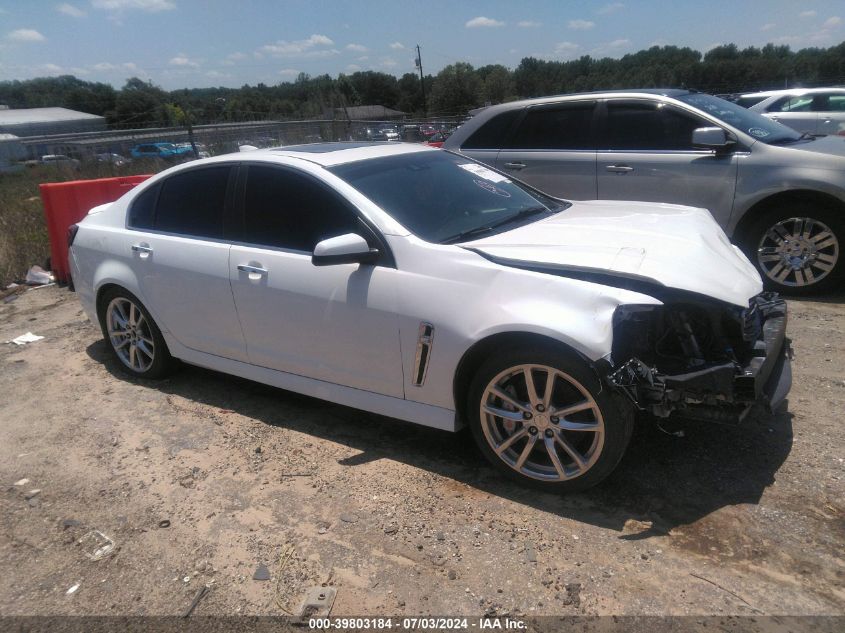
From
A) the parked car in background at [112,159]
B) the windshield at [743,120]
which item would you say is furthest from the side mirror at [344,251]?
the parked car in background at [112,159]

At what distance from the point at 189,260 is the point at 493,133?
3.89 metres

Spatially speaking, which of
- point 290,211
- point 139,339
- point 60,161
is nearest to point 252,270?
point 290,211

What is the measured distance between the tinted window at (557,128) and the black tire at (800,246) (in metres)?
1.77

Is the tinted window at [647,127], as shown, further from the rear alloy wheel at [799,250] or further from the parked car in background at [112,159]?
the parked car in background at [112,159]

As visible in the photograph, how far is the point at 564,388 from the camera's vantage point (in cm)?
300

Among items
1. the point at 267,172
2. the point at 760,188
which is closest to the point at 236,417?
the point at 267,172

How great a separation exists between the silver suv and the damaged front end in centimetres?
298

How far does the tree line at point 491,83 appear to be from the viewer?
98.9ft

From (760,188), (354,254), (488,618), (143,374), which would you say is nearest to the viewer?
(488,618)

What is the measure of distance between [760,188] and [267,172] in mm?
4225

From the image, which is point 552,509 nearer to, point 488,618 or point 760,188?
point 488,618

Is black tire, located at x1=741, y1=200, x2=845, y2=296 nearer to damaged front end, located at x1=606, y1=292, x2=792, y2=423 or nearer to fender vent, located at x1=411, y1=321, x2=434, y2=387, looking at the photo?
damaged front end, located at x1=606, y1=292, x2=792, y2=423

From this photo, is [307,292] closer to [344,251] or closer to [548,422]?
[344,251]

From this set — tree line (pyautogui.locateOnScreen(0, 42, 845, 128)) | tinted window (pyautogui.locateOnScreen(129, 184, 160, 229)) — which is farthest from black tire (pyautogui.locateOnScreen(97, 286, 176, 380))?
tree line (pyautogui.locateOnScreen(0, 42, 845, 128))
